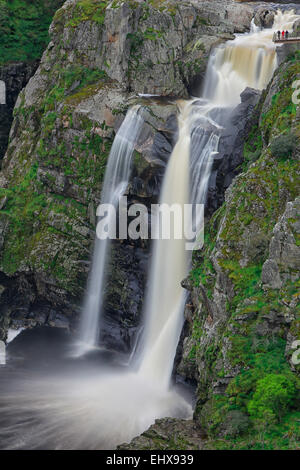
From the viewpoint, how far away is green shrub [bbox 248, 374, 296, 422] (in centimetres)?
1633

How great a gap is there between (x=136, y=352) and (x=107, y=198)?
26.8 ft

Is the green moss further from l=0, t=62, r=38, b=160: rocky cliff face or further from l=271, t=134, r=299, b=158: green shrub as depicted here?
l=271, t=134, r=299, b=158: green shrub

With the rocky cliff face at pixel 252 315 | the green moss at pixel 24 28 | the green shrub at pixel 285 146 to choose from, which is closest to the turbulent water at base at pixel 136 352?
the rocky cliff face at pixel 252 315

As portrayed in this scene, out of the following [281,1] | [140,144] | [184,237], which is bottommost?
[184,237]

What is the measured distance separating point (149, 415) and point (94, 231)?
11670 mm

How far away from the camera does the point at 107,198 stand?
3034cm

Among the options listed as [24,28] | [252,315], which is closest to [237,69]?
[252,315]

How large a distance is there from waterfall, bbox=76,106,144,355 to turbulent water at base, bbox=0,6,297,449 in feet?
0.19

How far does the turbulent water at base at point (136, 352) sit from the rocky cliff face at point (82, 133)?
1257 millimetres

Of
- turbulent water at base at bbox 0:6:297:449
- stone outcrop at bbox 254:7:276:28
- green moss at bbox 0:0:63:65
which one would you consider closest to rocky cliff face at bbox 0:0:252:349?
stone outcrop at bbox 254:7:276:28

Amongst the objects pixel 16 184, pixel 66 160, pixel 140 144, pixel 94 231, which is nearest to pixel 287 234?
pixel 140 144

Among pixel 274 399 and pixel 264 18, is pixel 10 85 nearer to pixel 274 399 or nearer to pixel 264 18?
pixel 264 18

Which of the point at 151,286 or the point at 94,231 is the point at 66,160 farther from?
the point at 151,286

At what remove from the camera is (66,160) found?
107 feet
